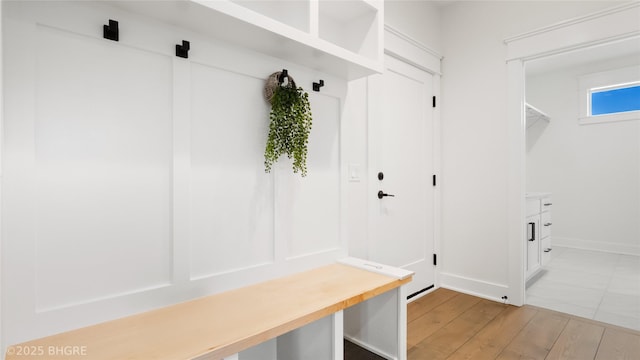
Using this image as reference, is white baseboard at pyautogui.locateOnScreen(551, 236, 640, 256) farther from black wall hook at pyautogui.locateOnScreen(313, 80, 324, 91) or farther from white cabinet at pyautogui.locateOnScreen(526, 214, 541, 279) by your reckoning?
black wall hook at pyautogui.locateOnScreen(313, 80, 324, 91)

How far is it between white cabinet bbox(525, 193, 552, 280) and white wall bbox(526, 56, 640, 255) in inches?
62.1

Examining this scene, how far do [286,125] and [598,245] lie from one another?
5107 mm

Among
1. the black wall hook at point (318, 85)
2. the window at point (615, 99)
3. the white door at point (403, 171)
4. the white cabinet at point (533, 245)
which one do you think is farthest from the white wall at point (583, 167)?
the black wall hook at point (318, 85)

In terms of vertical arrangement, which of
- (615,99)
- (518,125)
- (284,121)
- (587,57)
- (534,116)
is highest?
(587,57)

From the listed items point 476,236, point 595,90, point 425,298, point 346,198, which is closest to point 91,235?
point 346,198

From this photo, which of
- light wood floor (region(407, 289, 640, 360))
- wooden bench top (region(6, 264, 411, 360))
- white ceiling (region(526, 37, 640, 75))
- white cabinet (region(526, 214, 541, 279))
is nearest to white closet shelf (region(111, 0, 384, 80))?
wooden bench top (region(6, 264, 411, 360))

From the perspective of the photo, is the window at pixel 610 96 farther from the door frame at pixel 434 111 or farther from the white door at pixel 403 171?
the white door at pixel 403 171

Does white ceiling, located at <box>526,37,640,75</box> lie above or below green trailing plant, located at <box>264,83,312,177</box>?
above

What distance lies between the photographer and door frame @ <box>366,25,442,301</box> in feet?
7.66

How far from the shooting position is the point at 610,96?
4418 millimetres

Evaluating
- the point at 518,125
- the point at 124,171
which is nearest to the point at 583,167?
the point at 518,125

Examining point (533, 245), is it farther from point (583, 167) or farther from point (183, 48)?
point (183, 48)

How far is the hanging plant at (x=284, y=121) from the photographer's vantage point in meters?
1.53

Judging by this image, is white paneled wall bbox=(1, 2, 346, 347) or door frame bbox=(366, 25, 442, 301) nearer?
white paneled wall bbox=(1, 2, 346, 347)
